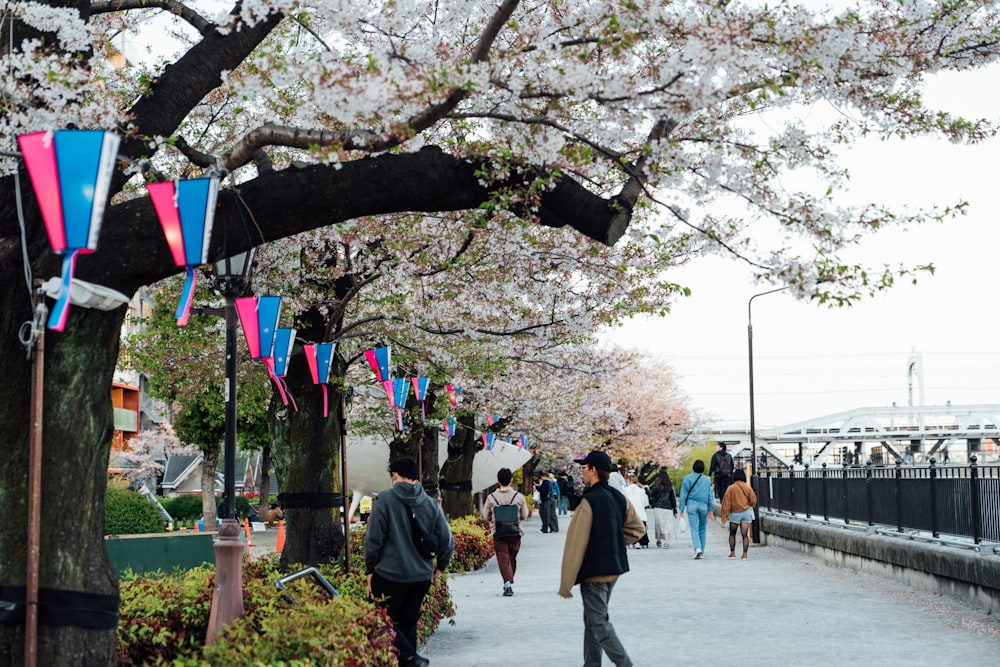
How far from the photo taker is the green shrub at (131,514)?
18.8 meters

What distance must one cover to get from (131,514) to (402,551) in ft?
37.7

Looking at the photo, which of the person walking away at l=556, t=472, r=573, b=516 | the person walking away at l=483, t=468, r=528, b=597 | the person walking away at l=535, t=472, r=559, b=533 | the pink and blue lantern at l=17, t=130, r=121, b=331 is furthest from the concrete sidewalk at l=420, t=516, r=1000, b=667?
the person walking away at l=556, t=472, r=573, b=516

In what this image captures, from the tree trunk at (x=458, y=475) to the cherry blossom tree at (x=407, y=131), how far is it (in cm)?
2138

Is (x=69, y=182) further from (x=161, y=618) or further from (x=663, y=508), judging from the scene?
(x=663, y=508)

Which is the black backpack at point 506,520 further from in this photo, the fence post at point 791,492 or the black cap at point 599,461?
the fence post at point 791,492

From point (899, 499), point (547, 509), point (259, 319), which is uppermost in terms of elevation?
point (259, 319)

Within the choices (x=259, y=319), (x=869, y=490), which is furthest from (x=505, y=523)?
(x=869, y=490)

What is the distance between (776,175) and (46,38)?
4.69m

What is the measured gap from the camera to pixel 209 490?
145 feet

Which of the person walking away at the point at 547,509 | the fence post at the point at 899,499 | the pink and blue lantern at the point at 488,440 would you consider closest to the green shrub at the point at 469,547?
the pink and blue lantern at the point at 488,440

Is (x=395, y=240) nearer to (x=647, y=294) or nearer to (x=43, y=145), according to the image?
(x=647, y=294)

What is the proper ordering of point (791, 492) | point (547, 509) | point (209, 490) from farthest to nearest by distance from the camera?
1. point (209, 490)
2. point (547, 509)
3. point (791, 492)

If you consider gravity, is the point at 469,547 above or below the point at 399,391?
below

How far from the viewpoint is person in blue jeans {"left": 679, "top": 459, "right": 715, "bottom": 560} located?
23.2 meters
